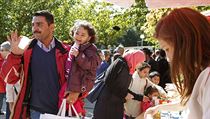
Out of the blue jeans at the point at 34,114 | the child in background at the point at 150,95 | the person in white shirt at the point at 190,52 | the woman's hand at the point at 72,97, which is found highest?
the person in white shirt at the point at 190,52

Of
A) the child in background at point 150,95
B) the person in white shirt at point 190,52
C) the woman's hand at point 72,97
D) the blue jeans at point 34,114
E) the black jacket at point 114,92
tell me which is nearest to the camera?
the person in white shirt at point 190,52

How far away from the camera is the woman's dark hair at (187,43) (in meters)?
1.63

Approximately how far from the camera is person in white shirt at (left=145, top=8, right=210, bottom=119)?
5.26 ft

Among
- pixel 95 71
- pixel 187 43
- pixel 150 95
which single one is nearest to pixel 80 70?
pixel 95 71

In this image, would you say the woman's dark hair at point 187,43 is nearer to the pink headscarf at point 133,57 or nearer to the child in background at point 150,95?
the pink headscarf at point 133,57

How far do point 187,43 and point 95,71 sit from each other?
7.91 feet

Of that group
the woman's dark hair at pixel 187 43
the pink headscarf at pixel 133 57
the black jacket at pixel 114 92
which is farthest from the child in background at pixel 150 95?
the woman's dark hair at pixel 187 43

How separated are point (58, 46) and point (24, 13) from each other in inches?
602

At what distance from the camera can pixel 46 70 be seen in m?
3.75

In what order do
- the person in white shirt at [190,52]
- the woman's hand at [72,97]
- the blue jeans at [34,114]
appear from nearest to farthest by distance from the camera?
the person in white shirt at [190,52], the woman's hand at [72,97], the blue jeans at [34,114]

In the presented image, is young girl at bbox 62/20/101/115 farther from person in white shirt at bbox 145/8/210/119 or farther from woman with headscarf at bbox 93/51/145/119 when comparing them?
person in white shirt at bbox 145/8/210/119

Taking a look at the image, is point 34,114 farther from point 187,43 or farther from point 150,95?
point 150,95

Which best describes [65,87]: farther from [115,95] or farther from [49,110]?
[115,95]

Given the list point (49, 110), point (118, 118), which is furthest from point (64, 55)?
point (118, 118)
